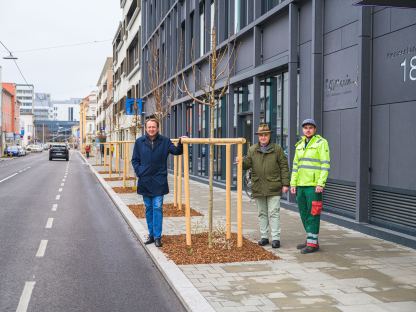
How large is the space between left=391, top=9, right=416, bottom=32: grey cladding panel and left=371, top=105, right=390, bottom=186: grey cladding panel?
4.33 ft

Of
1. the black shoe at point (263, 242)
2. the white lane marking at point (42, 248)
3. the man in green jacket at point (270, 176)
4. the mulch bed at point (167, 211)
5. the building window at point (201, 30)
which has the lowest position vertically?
the white lane marking at point (42, 248)

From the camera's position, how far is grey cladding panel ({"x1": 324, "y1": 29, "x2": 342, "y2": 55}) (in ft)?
36.0

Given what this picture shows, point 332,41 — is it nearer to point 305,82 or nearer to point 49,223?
point 305,82

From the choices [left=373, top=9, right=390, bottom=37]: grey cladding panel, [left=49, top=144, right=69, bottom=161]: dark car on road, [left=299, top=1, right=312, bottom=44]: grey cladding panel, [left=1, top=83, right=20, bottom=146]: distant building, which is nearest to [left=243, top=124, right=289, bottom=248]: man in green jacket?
[left=373, top=9, right=390, bottom=37]: grey cladding panel

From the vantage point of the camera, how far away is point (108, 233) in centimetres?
1010

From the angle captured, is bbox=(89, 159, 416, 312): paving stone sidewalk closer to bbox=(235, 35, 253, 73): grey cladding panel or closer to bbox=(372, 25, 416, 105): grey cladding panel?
bbox=(372, 25, 416, 105): grey cladding panel

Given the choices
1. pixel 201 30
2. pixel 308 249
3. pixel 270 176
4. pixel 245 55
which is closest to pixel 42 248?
pixel 270 176

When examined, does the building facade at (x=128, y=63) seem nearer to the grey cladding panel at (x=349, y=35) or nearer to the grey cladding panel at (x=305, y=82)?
the grey cladding panel at (x=305, y=82)

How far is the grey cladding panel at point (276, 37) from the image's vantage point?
539 inches

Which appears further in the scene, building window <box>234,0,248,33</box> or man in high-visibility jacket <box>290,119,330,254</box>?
building window <box>234,0,248,33</box>

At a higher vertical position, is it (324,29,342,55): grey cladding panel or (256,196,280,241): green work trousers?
(324,29,342,55): grey cladding panel

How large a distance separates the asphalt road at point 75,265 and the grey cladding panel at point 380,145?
4208mm

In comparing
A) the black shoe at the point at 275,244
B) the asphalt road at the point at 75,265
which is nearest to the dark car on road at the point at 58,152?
the asphalt road at the point at 75,265

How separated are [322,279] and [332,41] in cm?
643
